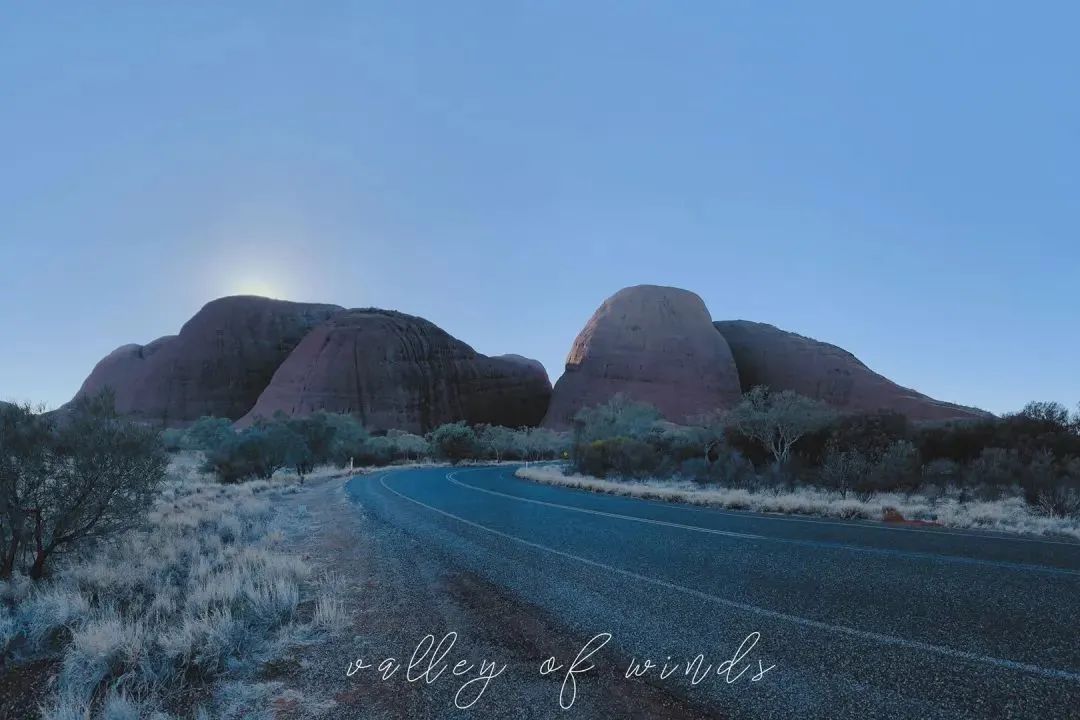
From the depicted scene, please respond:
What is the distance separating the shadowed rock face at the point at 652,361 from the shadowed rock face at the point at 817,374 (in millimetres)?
5197

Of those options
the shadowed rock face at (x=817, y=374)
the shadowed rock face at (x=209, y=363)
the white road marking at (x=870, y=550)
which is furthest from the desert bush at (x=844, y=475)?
the shadowed rock face at (x=209, y=363)

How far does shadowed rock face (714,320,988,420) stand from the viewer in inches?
2675

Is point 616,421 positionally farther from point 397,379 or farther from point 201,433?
point 201,433

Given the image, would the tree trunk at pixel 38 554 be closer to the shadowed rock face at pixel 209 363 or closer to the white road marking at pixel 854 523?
the white road marking at pixel 854 523

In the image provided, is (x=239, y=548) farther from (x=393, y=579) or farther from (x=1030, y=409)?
(x=1030, y=409)

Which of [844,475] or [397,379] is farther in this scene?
[397,379]

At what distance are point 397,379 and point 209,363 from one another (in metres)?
23.1

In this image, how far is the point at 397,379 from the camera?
246 ft

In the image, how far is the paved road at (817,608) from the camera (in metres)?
3.78

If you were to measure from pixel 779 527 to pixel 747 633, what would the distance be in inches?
293

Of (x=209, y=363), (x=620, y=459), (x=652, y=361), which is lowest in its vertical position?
(x=620, y=459)

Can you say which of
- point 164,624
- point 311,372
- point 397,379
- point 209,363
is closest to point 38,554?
point 164,624

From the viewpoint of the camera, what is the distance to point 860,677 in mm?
4020

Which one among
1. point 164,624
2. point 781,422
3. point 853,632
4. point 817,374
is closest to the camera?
point 853,632
